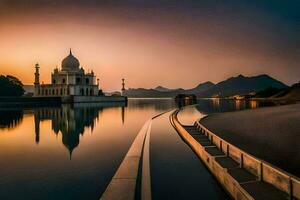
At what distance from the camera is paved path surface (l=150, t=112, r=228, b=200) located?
34.3 feet

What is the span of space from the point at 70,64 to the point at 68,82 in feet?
35.0

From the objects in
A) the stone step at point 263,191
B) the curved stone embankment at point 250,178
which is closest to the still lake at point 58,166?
the curved stone embankment at point 250,178

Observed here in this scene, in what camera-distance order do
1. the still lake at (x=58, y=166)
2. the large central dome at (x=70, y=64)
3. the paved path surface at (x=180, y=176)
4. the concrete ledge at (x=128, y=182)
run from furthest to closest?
1. the large central dome at (x=70, y=64)
2. the still lake at (x=58, y=166)
3. the paved path surface at (x=180, y=176)
4. the concrete ledge at (x=128, y=182)

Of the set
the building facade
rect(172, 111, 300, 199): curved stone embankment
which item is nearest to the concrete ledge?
rect(172, 111, 300, 199): curved stone embankment

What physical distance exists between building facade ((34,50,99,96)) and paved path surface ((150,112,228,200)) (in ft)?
329

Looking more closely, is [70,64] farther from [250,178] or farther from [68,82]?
A: [250,178]

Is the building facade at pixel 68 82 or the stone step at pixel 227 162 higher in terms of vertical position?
the building facade at pixel 68 82

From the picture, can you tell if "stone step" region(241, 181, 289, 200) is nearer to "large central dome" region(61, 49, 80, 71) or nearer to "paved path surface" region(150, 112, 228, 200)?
"paved path surface" region(150, 112, 228, 200)

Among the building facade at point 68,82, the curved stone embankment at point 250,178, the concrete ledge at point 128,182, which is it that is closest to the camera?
the curved stone embankment at point 250,178

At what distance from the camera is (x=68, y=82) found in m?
116

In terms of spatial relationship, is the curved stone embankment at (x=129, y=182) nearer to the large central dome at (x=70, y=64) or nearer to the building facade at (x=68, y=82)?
the building facade at (x=68, y=82)

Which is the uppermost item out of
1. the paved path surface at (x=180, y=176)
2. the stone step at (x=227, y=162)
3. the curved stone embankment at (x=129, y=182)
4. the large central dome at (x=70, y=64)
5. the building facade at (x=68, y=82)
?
the large central dome at (x=70, y=64)

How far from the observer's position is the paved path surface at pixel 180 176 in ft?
34.3

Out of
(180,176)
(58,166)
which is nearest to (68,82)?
(58,166)
